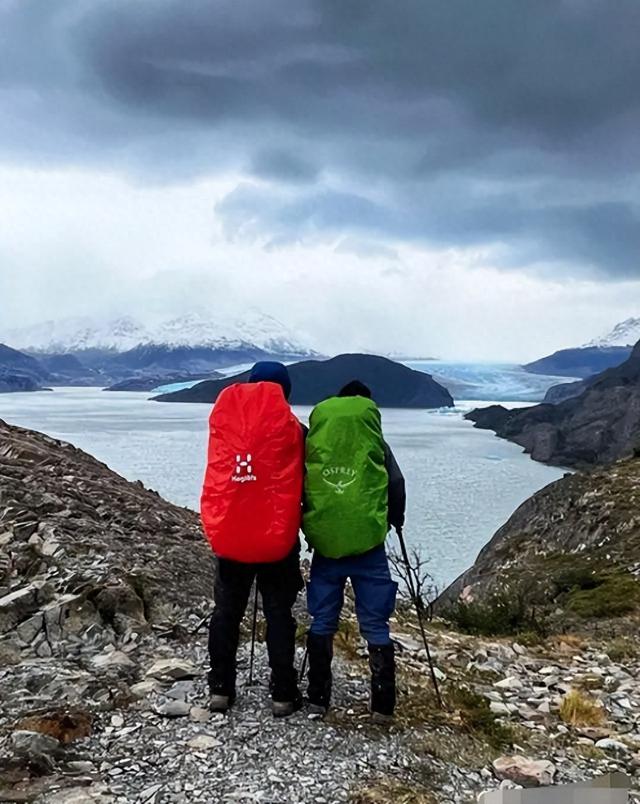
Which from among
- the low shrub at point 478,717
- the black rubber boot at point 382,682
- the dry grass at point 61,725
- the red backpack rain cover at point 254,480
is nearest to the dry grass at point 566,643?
the low shrub at point 478,717

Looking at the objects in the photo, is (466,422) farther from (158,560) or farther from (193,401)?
(158,560)

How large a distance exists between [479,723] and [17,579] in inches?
176

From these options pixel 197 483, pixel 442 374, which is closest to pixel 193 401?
pixel 442 374

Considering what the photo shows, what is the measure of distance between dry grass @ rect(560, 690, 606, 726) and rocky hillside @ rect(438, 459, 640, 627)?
5.21 meters

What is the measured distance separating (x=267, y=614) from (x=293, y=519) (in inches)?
29.3

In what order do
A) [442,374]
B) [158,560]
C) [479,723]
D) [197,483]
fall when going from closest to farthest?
[479,723]
[158,560]
[197,483]
[442,374]

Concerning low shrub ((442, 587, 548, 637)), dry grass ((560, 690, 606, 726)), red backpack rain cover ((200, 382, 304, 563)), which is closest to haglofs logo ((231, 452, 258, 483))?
red backpack rain cover ((200, 382, 304, 563))

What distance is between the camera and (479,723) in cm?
529

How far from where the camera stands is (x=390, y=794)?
403cm

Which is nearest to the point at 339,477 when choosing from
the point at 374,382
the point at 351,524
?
the point at 351,524

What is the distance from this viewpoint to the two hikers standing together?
4742 mm

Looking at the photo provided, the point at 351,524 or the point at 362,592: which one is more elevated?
the point at 351,524

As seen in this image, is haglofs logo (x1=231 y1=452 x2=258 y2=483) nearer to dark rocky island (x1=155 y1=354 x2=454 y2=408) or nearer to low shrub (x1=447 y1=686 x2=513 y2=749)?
low shrub (x1=447 y1=686 x2=513 y2=749)

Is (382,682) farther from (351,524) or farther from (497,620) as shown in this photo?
(497,620)
